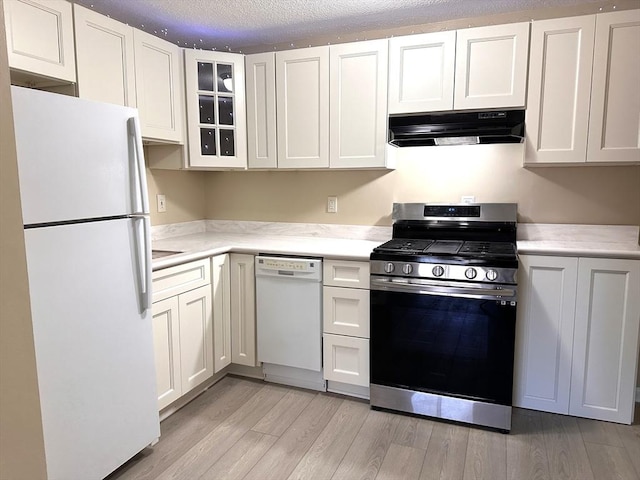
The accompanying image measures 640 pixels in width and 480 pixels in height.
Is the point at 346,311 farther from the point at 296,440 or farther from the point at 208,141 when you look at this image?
the point at 208,141

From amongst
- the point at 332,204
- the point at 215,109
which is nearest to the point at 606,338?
the point at 332,204

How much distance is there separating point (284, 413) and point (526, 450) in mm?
1243

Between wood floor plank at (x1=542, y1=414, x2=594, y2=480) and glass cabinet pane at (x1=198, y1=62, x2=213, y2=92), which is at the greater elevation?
glass cabinet pane at (x1=198, y1=62, x2=213, y2=92)

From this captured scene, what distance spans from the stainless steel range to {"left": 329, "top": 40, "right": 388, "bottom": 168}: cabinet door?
25.6 inches

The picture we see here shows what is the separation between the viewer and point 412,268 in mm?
2342

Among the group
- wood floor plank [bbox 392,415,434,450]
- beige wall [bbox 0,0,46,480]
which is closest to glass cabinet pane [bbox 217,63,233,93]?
beige wall [bbox 0,0,46,480]

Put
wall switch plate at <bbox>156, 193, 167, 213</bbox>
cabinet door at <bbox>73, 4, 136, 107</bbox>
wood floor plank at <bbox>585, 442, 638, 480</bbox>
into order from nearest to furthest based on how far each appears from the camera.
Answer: wood floor plank at <bbox>585, 442, 638, 480</bbox> → cabinet door at <bbox>73, 4, 136, 107</bbox> → wall switch plate at <bbox>156, 193, 167, 213</bbox>

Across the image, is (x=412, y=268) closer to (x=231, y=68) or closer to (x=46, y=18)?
(x=231, y=68)

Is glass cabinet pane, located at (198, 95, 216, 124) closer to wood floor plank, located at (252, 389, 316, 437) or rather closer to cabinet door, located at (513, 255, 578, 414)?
wood floor plank, located at (252, 389, 316, 437)

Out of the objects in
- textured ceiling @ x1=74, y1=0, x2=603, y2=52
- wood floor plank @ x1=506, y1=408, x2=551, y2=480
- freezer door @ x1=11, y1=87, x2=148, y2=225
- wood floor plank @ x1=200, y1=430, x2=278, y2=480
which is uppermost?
textured ceiling @ x1=74, y1=0, x2=603, y2=52

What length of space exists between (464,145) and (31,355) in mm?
2567

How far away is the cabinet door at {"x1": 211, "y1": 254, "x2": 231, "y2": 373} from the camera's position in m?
2.73

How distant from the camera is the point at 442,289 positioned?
229cm

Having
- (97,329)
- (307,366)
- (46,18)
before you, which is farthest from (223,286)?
(46,18)
